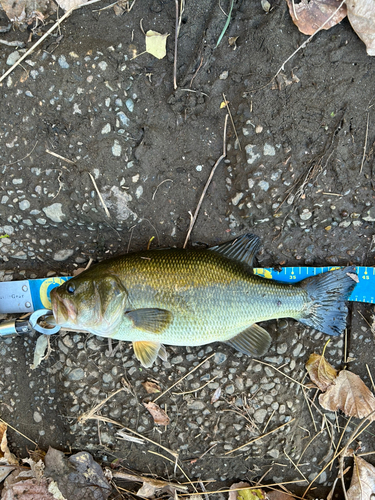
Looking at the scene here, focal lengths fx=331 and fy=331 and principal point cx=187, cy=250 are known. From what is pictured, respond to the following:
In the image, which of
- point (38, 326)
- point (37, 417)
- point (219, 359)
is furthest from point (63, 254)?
point (219, 359)

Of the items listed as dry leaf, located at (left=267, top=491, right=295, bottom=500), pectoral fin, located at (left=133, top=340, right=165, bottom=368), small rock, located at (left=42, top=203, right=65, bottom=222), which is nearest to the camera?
pectoral fin, located at (left=133, top=340, right=165, bottom=368)

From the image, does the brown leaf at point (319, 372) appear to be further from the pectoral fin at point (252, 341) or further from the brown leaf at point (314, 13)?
the brown leaf at point (314, 13)

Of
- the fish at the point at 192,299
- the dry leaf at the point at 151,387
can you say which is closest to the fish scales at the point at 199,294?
the fish at the point at 192,299

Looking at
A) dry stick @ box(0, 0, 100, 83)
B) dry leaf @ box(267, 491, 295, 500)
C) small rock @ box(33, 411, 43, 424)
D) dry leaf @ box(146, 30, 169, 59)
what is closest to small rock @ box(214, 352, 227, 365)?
dry leaf @ box(267, 491, 295, 500)

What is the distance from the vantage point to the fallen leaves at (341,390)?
2.95 m

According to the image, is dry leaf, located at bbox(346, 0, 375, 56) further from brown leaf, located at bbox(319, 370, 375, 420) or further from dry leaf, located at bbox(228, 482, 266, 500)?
dry leaf, located at bbox(228, 482, 266, 500)

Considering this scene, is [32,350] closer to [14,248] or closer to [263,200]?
[14,248]

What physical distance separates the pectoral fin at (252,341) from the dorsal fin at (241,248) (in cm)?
57

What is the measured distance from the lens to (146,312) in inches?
98.7

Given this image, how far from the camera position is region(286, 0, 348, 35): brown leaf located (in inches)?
98.8

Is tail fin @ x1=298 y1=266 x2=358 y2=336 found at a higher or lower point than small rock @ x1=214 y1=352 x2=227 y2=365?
higher

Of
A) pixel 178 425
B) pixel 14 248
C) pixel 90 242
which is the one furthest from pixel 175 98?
pixel 178 425

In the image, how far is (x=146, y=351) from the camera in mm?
2723

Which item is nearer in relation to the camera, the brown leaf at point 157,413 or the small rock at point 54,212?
the small rock at point 54,212
